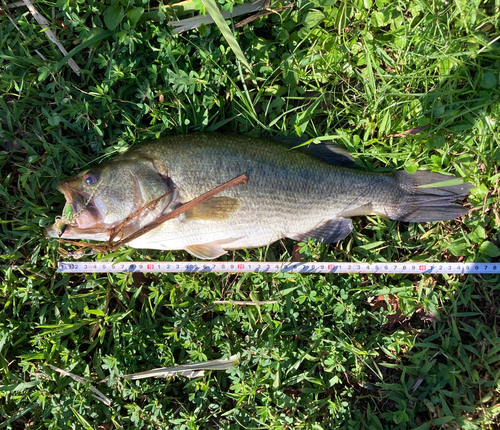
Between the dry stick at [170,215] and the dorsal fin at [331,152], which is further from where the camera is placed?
the dorsal fin at [331,152]

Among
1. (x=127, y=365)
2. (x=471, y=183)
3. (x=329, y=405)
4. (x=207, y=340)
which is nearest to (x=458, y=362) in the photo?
(x=329, y=405)

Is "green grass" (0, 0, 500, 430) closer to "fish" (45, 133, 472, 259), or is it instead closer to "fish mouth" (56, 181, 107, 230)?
"fish" (45, 133, 472, 259)

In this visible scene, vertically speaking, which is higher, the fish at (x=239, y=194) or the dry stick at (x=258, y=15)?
the dry stick at (x=258, y=15)

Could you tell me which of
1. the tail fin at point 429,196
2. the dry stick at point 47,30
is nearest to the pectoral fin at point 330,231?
the tail fin at point 429,196

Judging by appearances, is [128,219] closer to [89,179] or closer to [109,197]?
[109,197]

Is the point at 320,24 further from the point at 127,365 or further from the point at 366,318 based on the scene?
the point at 127,365

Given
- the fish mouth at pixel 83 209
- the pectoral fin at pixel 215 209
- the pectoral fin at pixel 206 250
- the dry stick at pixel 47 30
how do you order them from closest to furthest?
the fish mouth at pixel 83 209 → the pectoral fin at pixel 215 209 → the pectoral fin at pixel 206 250 → the dry stick at pixel 47 30

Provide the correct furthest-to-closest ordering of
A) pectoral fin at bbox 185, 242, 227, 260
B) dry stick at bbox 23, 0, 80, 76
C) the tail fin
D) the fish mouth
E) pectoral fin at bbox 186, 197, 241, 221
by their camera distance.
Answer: the tail fin → dry stick at bbox 23, 0, 80, 76 → pectoral fin at bbox 185, 242, 227, 260 → pectoral fin at bbox 186, 197, 241, 221 → the fish mouth

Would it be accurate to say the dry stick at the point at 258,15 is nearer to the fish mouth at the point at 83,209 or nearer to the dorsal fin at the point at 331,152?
the dorsal fin at the point at 331,152

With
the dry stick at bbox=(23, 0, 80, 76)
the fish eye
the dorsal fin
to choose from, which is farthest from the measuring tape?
the dry stick at bbox=(23, 0, 80, 76)

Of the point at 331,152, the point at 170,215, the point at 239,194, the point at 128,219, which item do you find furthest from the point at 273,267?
the point at 128,219
